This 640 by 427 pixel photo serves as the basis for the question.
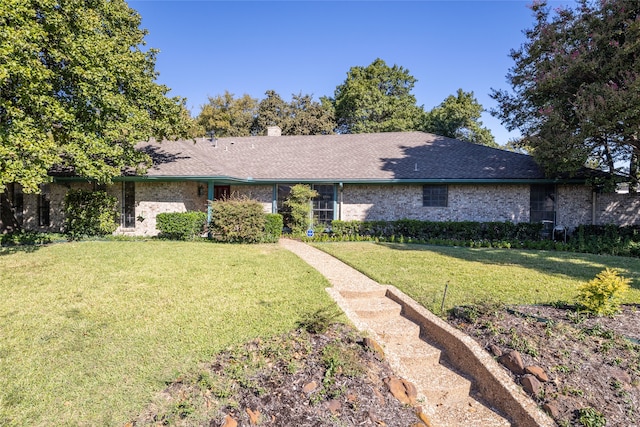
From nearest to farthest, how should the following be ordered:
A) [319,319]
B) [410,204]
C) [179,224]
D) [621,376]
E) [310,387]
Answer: [310,387] → [621,376] → [319,319] → [179,224] → [410,204]

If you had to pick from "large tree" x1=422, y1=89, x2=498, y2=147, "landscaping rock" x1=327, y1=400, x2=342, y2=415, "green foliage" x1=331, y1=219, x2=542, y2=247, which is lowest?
"landscaping rock" x1=327, y1=400, x2=342, y2=415

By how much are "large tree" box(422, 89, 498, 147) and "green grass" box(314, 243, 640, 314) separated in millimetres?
17246

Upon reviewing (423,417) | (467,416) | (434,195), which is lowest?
(467,416)

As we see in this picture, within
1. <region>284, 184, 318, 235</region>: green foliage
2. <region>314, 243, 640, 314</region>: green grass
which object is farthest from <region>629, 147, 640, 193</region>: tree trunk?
<region>284, 184, 318, 235</region>: green foliage

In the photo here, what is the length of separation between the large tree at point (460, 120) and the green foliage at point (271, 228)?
18500 mm

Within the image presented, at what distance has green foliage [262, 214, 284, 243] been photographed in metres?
12.3

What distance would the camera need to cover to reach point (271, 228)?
12367mm

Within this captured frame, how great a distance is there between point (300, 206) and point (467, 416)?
36.5ft

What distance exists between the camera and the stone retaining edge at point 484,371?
11.2ft

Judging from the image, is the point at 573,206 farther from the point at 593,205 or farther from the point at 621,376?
the point at 621,376

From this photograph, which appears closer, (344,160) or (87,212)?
(87,212)

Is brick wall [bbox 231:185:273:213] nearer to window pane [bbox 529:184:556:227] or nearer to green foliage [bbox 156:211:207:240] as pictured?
green foliage [bbox 156:211:207:240]

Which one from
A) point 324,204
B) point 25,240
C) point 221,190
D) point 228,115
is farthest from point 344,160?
point 228,115

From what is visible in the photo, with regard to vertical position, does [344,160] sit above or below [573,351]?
above
